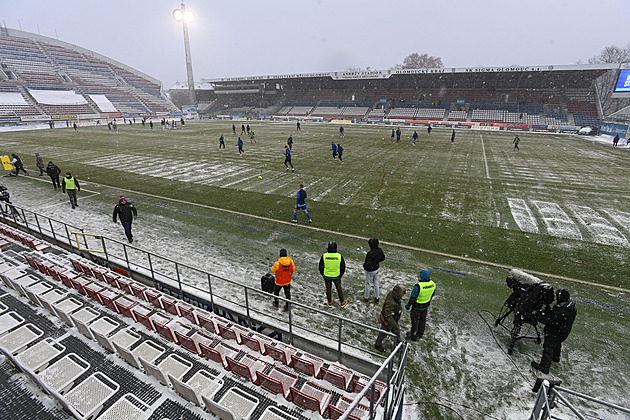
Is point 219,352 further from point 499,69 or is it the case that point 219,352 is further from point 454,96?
point 454,96

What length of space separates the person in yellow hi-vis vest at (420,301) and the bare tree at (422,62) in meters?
110

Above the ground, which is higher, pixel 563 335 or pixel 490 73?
pixel 490 73

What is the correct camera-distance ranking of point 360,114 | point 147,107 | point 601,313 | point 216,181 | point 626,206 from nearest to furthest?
1. point 601,313
2. point 626,206
3. point 216,181
4. point 360,114
5. point 147,107

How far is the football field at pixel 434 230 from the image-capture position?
18.1 feet

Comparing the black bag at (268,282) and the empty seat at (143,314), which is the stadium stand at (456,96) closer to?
the black bag at (268,282)

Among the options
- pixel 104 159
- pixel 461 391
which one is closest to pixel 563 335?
pixel 461 391

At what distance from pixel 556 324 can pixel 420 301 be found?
7.19 feet

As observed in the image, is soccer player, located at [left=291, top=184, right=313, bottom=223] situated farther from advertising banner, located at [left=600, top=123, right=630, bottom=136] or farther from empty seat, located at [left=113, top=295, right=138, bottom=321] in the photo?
advertising banner, located at [left=600, top=123, right=630, bottom=136]

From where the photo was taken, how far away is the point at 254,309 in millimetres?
6562

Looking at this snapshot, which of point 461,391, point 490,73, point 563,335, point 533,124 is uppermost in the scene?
point 490,73

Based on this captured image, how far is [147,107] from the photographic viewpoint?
248 ft

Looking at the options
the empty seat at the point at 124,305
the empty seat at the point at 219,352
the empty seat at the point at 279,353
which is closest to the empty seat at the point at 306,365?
the empty seat at the point at 279,353

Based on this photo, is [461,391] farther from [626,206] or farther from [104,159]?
[104,159]

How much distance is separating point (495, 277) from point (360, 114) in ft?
204
